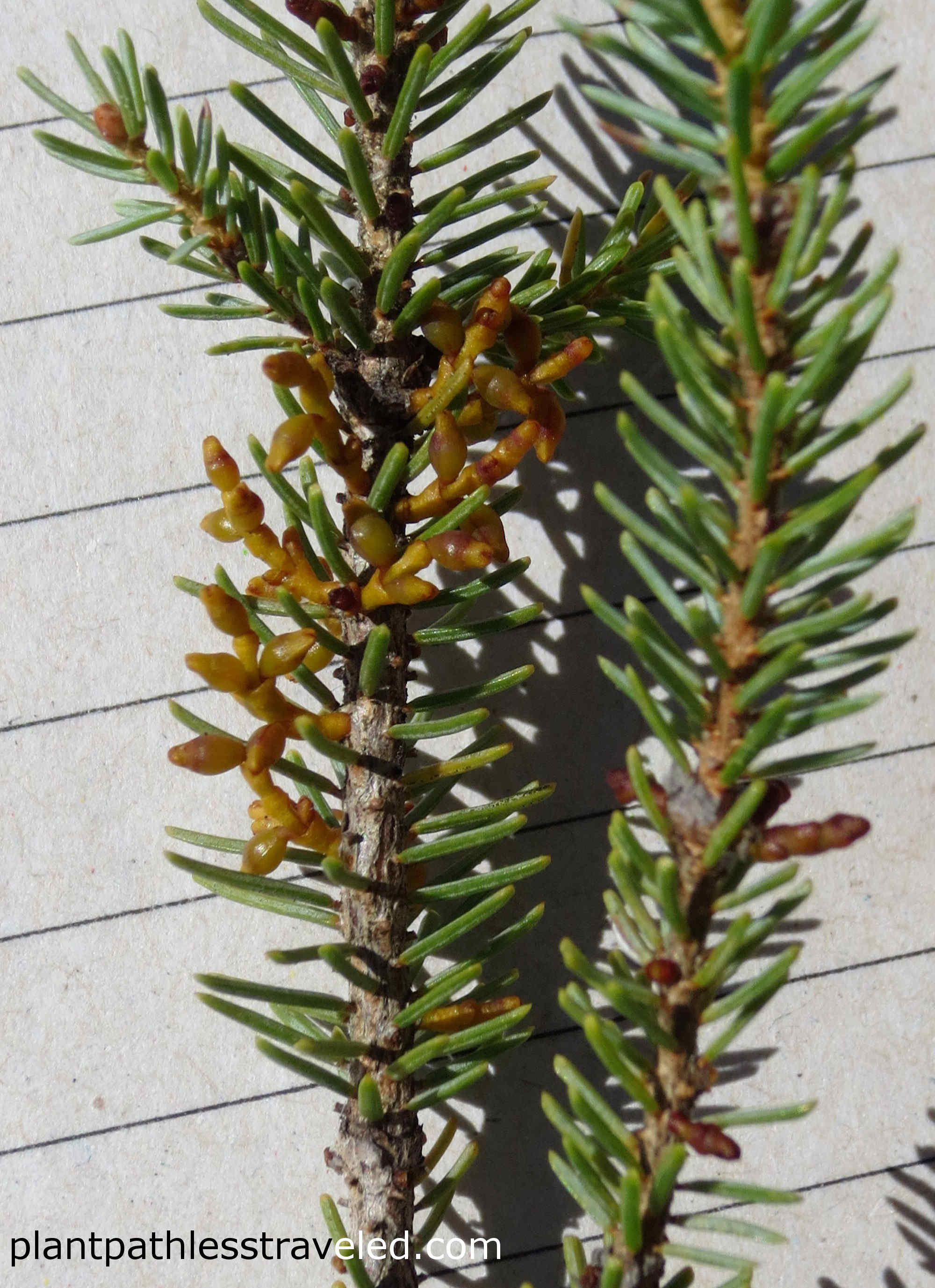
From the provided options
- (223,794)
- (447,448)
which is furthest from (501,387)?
(223,794)

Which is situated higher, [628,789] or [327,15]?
[327,15]

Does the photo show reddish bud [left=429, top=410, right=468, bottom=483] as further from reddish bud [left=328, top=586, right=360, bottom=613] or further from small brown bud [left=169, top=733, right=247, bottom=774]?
small brown bud [left=169, top=733, right=247, bottom=774]

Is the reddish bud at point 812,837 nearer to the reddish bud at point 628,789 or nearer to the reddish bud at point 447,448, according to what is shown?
the reddish bud at point 628,789

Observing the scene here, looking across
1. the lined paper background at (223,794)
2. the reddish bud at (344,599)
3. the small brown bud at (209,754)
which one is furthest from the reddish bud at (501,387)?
the lined paper background at (223,794)

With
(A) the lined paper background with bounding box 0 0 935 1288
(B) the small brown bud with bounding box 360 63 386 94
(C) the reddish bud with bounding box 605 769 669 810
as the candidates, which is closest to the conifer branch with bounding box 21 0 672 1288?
(B) the small brown bud with bounding box 360 63 386 94

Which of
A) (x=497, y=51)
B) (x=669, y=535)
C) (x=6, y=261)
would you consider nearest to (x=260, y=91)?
(x=6, y=261)

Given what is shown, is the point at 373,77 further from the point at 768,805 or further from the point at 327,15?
the point at 768,805
